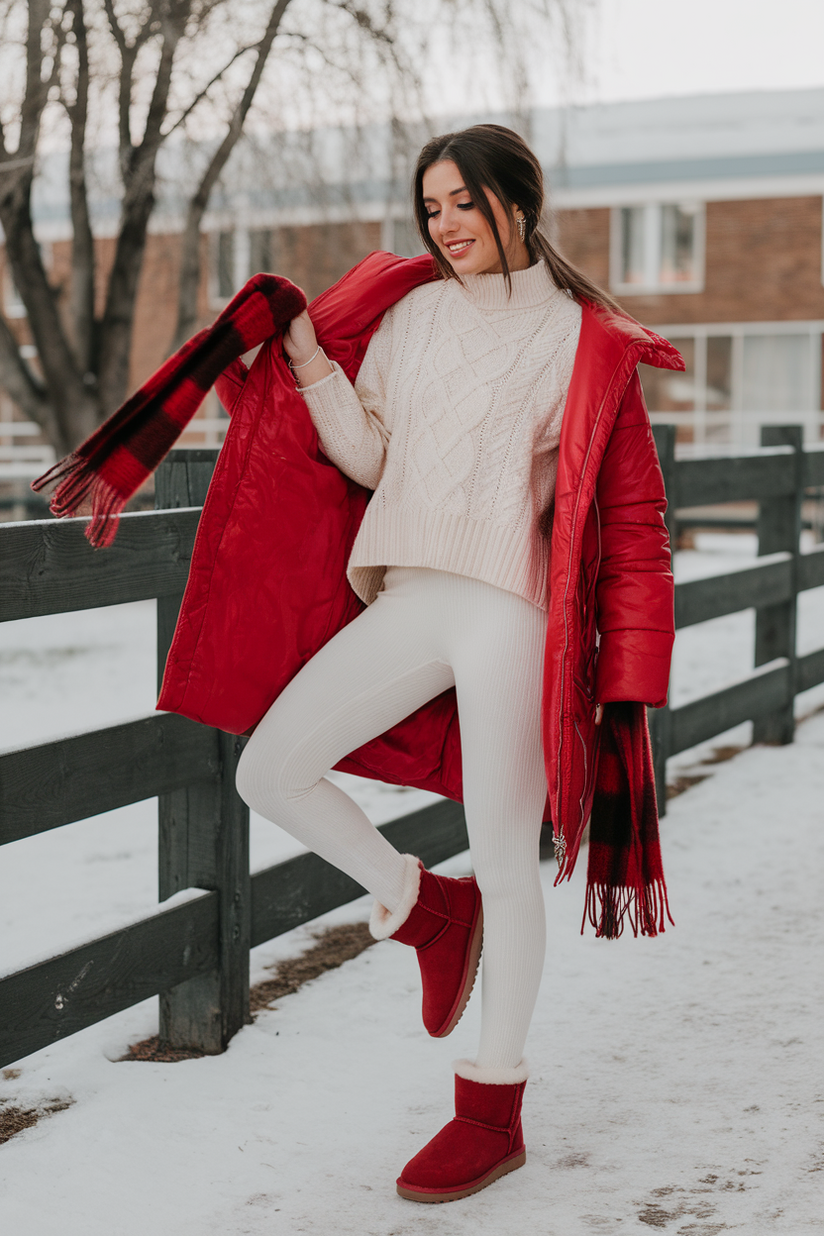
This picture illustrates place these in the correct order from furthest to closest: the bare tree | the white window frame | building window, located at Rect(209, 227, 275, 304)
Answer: the white window frame, building window, located at Rect(209, 227, 275, 304), the bare tree

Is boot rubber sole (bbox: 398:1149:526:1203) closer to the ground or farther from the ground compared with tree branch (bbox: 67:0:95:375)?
closer to the ground

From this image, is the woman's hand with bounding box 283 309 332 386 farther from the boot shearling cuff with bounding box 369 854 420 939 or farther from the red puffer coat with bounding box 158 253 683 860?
the boot shearling cuff with bounding box 369 854 420 939

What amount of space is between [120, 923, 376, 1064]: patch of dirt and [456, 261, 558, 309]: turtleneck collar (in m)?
1.70

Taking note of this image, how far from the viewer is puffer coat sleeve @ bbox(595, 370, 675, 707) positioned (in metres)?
2.25

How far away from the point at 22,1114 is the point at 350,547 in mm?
1269

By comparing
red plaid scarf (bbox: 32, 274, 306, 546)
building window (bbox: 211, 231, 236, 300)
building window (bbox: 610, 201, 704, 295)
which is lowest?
red plaid scarf (bbox: 32, 274, 306, 546)

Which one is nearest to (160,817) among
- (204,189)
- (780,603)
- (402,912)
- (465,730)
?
(402,912)

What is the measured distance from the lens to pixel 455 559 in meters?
2.29

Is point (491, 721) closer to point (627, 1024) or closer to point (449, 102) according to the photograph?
point (627, 1024)

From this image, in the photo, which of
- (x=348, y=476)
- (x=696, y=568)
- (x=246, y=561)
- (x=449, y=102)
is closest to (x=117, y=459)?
(x=246, y=561)

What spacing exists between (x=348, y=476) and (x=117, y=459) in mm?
466

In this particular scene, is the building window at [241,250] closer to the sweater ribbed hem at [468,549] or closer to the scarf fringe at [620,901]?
the sweater ribbed hem at [468,549]

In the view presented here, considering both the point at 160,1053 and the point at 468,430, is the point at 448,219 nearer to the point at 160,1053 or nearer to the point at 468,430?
the point at 468,430

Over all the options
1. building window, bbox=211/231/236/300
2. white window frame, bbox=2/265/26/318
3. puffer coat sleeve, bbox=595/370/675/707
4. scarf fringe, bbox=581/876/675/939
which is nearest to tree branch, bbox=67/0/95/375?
building window, bbox=211/231/236/300
